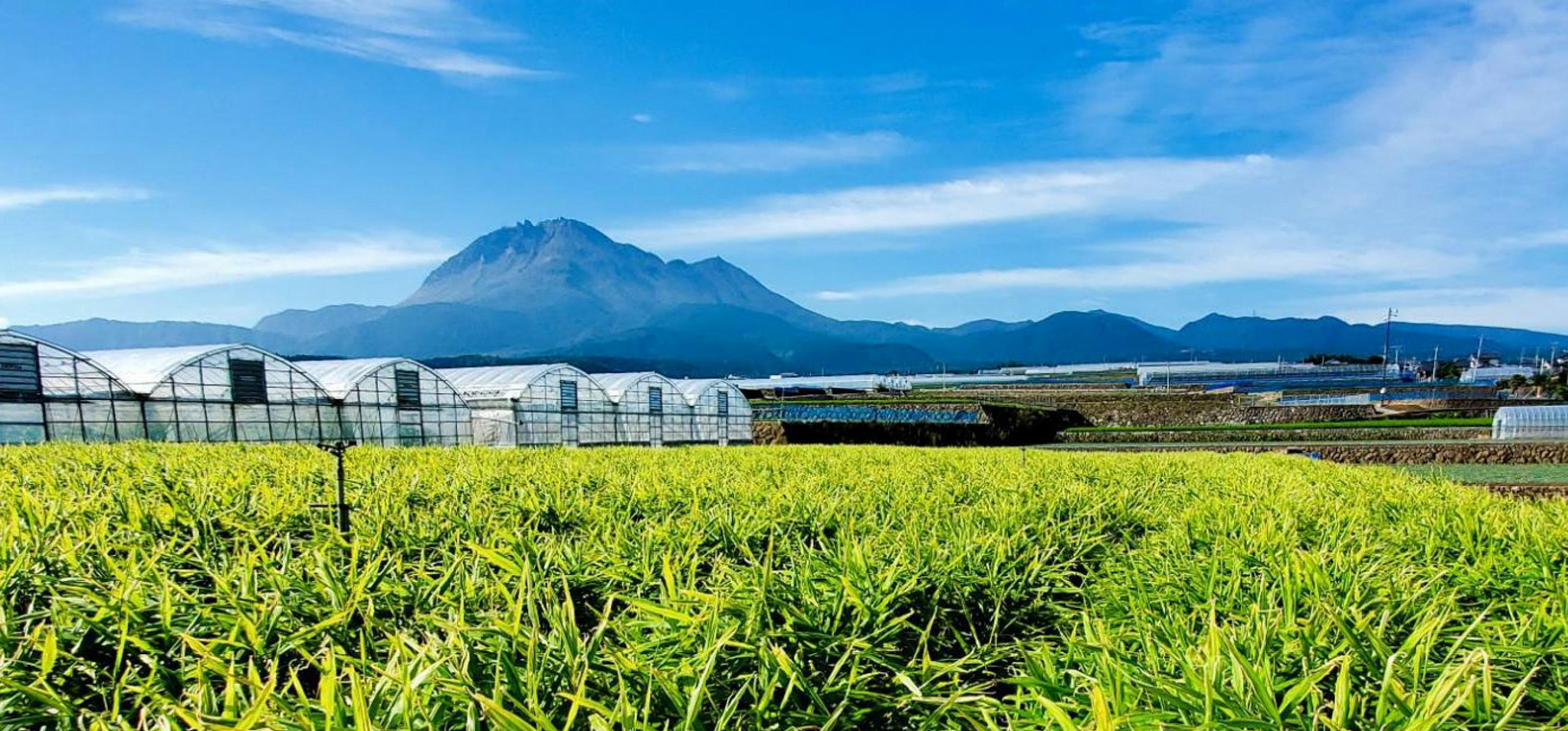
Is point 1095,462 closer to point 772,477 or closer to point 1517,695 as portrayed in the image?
point 772,477

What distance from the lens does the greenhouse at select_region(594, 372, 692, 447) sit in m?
30.4

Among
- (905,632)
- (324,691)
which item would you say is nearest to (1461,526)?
(905,632)

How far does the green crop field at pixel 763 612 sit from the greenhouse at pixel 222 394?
15.7 metres

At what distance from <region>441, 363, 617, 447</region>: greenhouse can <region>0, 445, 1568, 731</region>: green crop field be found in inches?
851

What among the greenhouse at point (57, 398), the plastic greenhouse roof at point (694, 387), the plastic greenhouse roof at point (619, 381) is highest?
the greenhouse at point (57, 398)

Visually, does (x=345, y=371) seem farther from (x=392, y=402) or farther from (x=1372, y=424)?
(x=1372, y=424)

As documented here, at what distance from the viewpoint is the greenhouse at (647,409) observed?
30.4m

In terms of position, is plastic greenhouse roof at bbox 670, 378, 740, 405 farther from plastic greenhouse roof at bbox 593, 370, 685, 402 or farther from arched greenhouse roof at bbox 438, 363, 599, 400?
arched greenhouse roof at bbox 438, 363, 599, 400

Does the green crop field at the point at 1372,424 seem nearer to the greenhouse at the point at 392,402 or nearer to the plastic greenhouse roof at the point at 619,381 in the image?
the plastic greenhouse roof at the point at 619,381

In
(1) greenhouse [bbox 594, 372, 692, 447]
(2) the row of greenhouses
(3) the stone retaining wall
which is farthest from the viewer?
(3) the stone retaining wall

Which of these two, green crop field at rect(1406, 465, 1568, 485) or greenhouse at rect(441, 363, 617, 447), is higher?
greenhouse at rect(441, 363, 617, 447)

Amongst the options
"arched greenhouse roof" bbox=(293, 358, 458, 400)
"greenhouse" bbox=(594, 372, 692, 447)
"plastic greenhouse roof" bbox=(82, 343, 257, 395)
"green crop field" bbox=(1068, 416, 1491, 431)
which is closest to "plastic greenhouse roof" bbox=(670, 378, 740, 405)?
"greenhouse" bbox=(594, 372, 692, 447)

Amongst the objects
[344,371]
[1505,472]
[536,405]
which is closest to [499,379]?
[536,405]

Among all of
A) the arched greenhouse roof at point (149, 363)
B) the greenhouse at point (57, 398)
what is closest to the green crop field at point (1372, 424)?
the arched greenhouse roof at point (149, 363)
